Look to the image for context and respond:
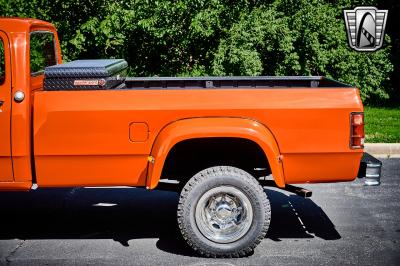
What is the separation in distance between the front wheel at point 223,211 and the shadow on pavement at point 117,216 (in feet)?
1.10

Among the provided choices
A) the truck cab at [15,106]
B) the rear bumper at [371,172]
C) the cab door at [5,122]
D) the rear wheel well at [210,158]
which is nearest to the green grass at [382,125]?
the rear wheel well at [210,158]

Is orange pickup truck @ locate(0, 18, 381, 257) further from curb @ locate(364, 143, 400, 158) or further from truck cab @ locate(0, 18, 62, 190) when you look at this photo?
curb @ locate(364, 143, 400, 158)

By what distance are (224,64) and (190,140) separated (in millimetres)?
7353

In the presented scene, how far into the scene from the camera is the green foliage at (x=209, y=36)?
12031mm

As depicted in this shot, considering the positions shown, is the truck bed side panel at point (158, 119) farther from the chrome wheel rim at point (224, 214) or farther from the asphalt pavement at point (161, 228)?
the asphalt pavement at point (161, 228)

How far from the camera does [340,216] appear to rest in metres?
6.71

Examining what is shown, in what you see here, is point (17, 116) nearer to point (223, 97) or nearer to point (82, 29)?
point (223, 97)

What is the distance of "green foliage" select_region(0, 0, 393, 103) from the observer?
12031 millimetres

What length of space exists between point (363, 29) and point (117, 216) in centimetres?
1028

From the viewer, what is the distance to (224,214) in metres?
5.43

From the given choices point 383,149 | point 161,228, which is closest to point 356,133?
point 161,228

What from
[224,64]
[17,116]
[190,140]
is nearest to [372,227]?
[190,140]

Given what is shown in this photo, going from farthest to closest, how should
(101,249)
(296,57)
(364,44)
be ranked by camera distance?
1. (364,44)
2. (296,57)
3. (101,249)

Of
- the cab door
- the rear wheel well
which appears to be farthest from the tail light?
the cab door
